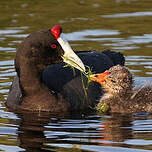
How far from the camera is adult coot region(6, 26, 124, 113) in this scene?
8.44 metres

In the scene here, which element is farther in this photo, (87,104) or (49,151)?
(87,104)

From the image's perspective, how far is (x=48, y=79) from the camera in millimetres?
9023

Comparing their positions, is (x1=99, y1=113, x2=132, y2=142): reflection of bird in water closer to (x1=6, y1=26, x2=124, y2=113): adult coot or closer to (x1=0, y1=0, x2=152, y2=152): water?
(x1=0, y1=0, x2=152, y2=152): water

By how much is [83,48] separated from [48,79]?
3.73m

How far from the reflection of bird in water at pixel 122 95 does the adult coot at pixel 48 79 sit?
1.15ft

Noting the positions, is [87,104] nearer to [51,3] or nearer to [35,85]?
[35,85]

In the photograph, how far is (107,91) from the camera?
8.80 metres

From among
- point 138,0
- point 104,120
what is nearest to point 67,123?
point 104,120

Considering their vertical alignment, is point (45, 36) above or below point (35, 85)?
above

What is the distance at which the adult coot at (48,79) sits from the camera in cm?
844

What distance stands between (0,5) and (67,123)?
8934 millimetres

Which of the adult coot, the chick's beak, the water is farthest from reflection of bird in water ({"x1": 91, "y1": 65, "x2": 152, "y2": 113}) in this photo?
the adult coot

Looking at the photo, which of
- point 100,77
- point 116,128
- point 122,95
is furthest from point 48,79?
point 116,128

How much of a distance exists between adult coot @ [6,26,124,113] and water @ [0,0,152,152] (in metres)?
0.25
